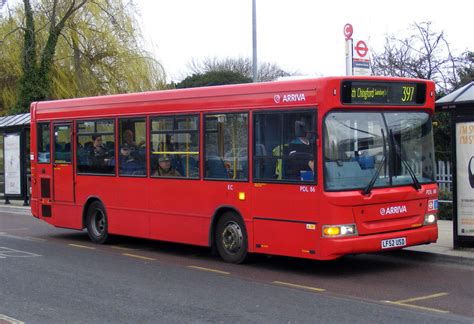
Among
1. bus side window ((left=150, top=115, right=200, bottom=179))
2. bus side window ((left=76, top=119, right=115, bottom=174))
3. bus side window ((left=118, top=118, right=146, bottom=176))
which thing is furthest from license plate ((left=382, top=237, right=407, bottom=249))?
bus side window ((left=76, top=119, right=115, bottom=174))

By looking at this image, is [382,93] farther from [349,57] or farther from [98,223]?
[98,223]

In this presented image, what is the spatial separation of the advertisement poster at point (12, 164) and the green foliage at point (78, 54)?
7925mm

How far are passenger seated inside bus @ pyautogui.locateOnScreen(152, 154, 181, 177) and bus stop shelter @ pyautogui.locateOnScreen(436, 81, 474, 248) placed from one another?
4.61 metres

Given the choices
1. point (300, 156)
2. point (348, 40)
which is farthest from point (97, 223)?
point (348, 40)

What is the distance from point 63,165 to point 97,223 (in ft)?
5.10

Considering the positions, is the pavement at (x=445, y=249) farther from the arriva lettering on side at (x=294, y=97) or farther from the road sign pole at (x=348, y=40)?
the road sign pole at (x=348, y=40)

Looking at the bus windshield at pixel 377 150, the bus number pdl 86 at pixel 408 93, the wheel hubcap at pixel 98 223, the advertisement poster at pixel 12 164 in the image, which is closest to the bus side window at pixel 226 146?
the bus windshield at pixel 377 150

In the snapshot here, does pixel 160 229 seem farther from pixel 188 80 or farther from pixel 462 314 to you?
pixel 188 80

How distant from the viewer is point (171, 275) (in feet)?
33.6

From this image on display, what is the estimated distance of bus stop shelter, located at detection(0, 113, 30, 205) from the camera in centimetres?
2283

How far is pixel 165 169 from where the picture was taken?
12.2m

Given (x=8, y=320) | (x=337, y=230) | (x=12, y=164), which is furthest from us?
(x=12, y=164)

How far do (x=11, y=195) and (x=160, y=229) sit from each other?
13.2m

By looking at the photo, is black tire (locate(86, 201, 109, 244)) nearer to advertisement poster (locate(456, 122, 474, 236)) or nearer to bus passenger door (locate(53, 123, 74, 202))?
bus passenger door (locate(53, 123, 74, 202))
